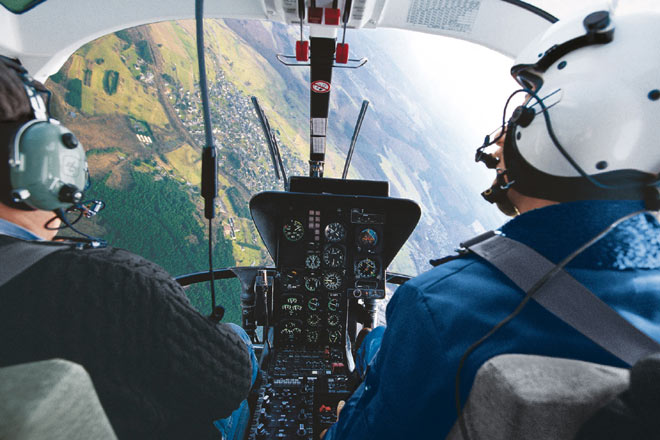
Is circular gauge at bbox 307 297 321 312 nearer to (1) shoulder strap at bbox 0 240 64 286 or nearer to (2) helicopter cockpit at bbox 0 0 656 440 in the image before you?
(2) helicopter cockpit at bbox 0 0 656 440

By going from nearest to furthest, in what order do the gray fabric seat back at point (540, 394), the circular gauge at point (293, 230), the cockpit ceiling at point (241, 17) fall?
the gray fabric seat back at point (540, 394) → the cockpit ceiling at point (241, 17) → the circular gauge at point (293, 230)

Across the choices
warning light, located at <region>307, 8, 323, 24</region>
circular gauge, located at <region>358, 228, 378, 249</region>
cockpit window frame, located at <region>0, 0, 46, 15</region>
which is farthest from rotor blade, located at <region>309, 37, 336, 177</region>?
cockpit window frame, located at <region>0, 0, 46, 15</region>

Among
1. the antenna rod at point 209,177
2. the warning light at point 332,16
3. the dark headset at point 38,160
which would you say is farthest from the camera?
the warning light at point 332,16

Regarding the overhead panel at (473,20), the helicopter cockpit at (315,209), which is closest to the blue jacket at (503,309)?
the helicopter cockpit at (315,209)

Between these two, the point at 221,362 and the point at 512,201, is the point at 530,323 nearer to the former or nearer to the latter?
the point at 512,201

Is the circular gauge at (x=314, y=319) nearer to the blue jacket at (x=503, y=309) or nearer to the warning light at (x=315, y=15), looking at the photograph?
the blue jacket at (x=503, y=309)
